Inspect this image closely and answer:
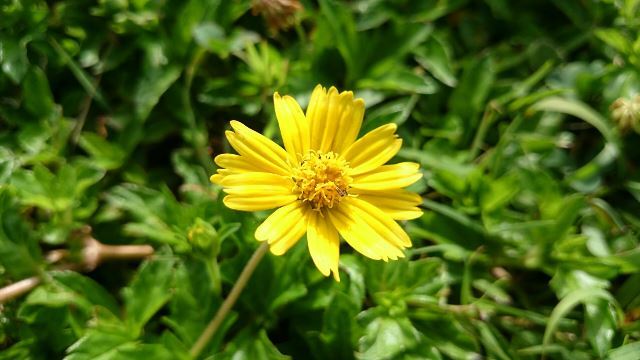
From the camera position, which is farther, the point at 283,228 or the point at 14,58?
the point at 14,58

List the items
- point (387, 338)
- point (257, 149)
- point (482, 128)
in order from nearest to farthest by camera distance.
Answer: point (257, 149), point (387, 338), point (482, 128)

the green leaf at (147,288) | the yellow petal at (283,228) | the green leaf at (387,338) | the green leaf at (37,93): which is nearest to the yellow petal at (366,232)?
the yellow petal at (283,228)

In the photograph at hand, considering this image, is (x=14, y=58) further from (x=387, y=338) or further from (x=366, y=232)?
(x=387, y=338)

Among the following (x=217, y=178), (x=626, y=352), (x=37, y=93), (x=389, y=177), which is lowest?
(x=626, y=352)

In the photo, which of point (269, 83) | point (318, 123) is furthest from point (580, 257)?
point (269, 83)

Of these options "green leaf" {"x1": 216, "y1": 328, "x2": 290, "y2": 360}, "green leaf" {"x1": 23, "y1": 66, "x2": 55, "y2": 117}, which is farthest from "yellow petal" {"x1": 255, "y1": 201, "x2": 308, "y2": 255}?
"green leaf" {"x1": 23, "y1": 66, "x2": 55, "y2": 117}

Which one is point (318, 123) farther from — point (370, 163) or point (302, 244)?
point (302, 244)

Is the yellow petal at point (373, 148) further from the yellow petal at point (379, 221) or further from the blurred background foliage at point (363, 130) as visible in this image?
the blurred background foliage at point (363, 130)

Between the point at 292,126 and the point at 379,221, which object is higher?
the point at 292,126

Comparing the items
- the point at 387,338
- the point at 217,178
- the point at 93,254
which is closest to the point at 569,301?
the point at 387,338
